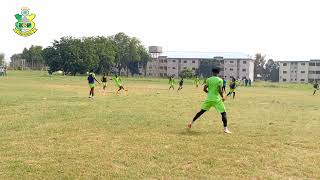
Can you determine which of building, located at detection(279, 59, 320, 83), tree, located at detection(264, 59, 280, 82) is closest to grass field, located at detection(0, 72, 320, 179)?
building, located at detection(279, 59, 320, 83)

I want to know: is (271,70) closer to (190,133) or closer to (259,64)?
(259,64)

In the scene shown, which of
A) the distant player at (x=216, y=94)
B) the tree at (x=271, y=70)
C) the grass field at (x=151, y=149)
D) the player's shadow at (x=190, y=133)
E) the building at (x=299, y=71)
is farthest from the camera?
the tree at (x=271, y=70)

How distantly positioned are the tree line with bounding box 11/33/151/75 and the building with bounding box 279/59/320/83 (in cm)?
4550

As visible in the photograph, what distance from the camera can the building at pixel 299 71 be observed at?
124562mm

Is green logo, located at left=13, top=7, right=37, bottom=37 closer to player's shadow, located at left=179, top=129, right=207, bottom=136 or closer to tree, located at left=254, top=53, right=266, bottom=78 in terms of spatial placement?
player's shadow, located at left=179, top=129, right=207, bottom=136

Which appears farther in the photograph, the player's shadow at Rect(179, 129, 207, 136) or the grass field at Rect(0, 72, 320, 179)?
the player's shadow at Rect(179, 129, 207, 136)

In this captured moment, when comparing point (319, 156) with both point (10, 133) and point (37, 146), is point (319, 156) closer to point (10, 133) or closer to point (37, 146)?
point (37, 146)

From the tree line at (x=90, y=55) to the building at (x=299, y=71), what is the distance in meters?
45.5

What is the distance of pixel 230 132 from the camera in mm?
12172

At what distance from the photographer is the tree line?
98.1m

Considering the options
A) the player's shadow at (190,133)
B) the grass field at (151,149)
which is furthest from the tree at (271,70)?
the player's shadow at (190,133)

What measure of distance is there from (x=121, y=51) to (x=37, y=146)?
394 ft

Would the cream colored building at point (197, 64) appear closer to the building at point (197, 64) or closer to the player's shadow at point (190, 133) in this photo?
the building at point (197, 64)

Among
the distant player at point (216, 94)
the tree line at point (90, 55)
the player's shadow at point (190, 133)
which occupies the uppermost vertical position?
the tree line at point (90, 55)
